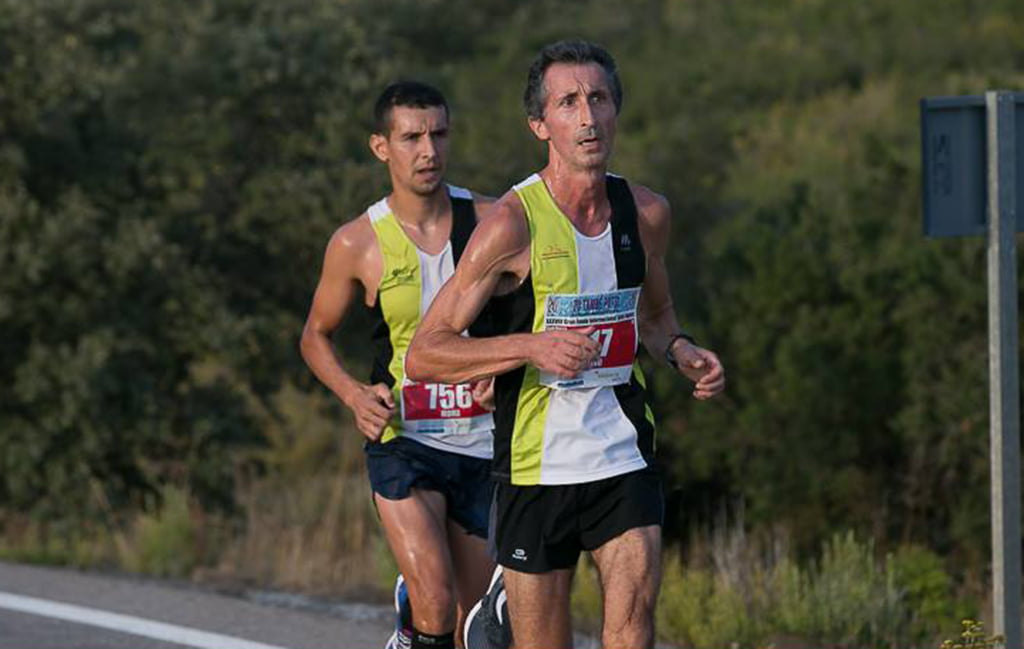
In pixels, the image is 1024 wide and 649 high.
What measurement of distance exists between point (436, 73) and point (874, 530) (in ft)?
17.2

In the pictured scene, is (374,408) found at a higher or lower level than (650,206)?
lower

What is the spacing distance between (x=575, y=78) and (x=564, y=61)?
83 mm

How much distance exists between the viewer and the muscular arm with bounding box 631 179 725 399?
548 centimetres

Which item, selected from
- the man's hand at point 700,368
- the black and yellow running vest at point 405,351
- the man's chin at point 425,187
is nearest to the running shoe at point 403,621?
the black and yellow running vest at point 405,351

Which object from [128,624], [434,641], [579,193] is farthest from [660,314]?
[128,624]

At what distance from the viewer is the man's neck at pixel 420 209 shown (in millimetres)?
6910

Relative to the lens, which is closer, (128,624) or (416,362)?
(416,362)

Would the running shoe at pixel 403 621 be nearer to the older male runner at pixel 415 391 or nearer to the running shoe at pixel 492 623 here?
the older male runner at pixel 415 391

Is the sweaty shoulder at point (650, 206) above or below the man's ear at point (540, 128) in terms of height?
below

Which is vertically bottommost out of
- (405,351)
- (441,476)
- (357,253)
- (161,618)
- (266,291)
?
(161,618)

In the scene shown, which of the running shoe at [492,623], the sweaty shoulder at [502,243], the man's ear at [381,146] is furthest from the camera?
the man's ear at [381,146]

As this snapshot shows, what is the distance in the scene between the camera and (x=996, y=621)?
24.7 ft

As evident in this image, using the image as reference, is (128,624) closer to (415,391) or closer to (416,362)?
(415,391)

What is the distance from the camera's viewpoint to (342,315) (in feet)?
23.0
